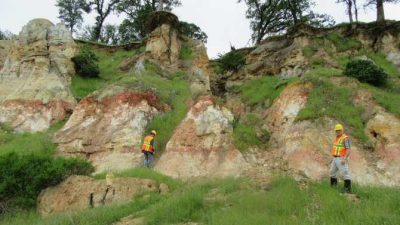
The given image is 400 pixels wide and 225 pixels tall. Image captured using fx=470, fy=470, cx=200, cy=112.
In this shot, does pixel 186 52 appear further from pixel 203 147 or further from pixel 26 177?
pixel 26 177

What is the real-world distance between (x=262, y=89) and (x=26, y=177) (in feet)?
50.8

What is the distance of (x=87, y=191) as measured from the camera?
45.7 feet

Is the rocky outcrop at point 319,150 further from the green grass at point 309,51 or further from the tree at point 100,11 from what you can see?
the tree at point 100,11

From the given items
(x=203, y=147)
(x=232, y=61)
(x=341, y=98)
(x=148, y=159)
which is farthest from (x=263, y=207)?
(x=232, y=61)

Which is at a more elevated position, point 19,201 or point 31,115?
point 31,115

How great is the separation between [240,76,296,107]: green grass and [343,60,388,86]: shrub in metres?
2.96

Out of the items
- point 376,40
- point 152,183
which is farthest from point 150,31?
point 152,183

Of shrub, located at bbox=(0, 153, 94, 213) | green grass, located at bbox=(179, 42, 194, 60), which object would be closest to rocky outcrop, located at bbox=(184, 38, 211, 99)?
green grass, located at bbox=(179, 42, 194, 60)

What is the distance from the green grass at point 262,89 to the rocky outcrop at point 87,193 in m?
12.1

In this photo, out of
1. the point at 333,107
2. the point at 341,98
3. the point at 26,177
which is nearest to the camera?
the point at 26,177

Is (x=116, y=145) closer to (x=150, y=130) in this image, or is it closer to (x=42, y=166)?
(x=150, y=130)

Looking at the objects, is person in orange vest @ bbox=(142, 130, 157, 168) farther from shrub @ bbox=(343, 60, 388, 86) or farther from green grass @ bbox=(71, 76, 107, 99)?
shrub @ bbox=(343, 60, 388, 86)

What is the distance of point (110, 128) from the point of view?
A: 20.5 meters

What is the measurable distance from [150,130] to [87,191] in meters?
6.75
